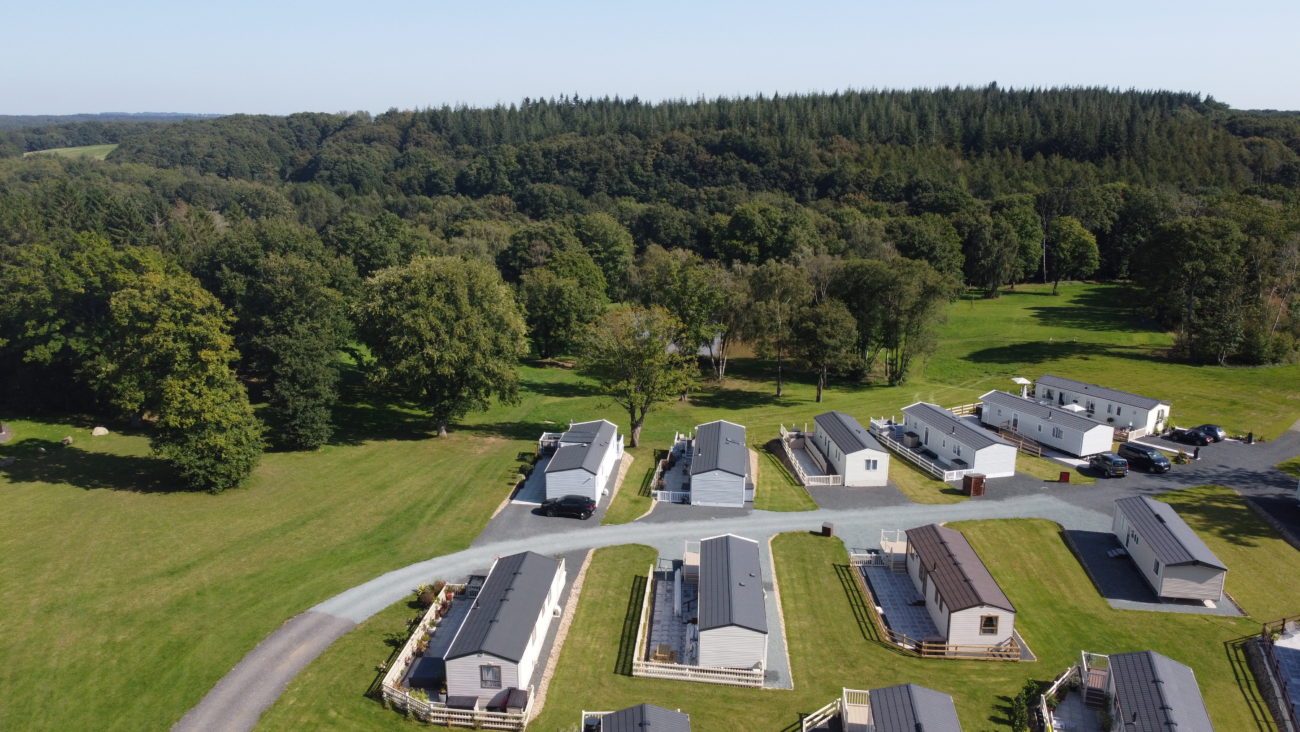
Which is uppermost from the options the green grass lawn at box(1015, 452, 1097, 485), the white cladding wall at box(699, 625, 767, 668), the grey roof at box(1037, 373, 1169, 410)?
the grey roof at box(1037, 373, 1169, 410)

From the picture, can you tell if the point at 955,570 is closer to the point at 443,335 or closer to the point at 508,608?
the point at 508,608

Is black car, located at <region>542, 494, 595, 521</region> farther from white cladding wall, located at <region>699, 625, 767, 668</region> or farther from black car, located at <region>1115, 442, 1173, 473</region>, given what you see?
black car, located at <region>1115, 442, 1173, 473</region>

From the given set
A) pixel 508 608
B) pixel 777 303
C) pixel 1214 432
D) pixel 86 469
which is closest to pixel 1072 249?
pixel 1214 432

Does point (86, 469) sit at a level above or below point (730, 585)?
below

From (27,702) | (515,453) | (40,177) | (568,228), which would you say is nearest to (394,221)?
(568,228)

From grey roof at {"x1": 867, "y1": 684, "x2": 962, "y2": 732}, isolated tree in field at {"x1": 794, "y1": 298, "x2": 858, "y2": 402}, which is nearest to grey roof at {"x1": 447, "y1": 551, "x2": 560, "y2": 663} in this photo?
grey roof at {"x1": 867, "y1": 684, "x2": 962, "y2": 732}

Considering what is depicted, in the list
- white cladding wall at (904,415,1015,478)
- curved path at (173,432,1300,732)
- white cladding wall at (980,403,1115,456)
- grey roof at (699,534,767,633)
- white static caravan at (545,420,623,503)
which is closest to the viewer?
→ curved path at (173,432,1300,732)

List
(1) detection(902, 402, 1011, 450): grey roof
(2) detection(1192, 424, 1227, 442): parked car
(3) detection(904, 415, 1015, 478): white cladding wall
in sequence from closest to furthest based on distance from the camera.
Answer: (3) detection(904, 415, 1015, 478): white cladding wall
(1) detection(902, 402, 1011, 450): grey roof
(2) detection(1192, 424, 1227, 442): parked car
